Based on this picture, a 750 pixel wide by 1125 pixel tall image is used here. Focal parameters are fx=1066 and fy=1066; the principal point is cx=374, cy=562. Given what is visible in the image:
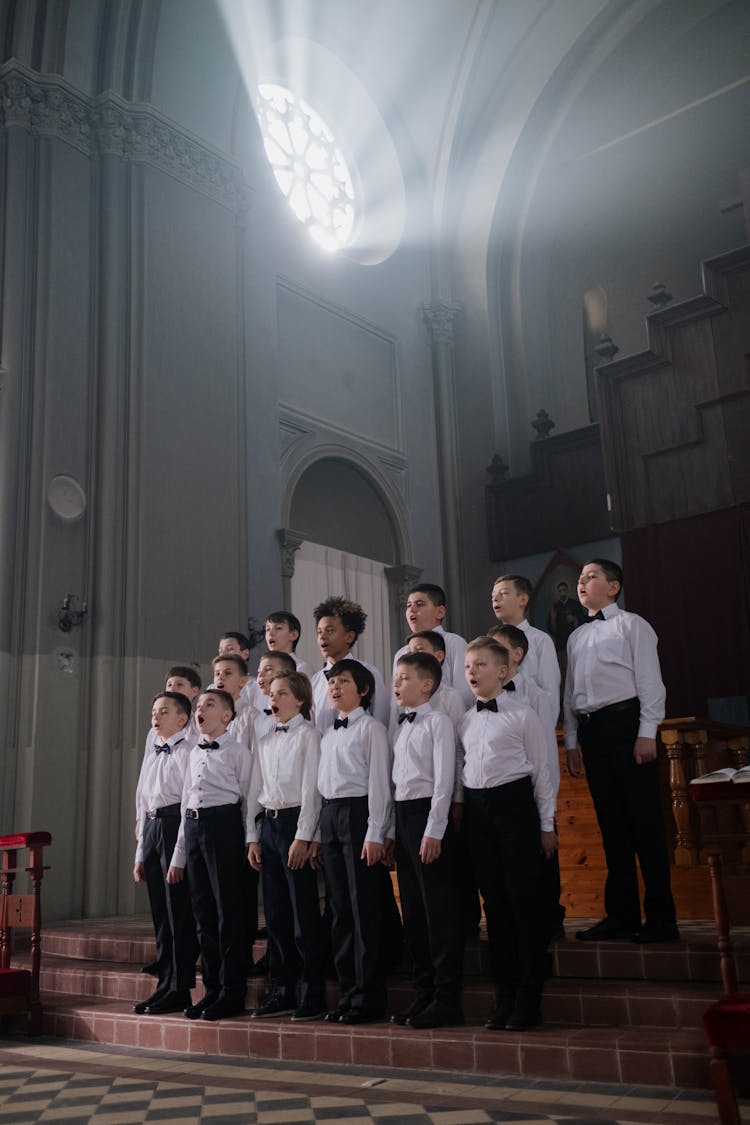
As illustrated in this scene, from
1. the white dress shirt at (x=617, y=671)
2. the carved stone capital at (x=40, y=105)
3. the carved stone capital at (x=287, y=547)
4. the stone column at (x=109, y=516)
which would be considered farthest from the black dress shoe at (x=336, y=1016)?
the carved stone capital at (x=40, y=105)

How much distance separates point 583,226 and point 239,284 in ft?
18.6

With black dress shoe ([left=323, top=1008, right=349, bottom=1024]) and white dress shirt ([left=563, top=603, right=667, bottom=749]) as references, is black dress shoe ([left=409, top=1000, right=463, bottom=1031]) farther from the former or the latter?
white dress shirt ([left=563, top=603, right=667, bottom=749])

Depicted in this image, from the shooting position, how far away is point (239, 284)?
9727 millimetres

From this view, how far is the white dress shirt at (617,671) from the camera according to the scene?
168 inches

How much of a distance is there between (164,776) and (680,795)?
2.51 meters

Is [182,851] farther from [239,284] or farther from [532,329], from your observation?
[532,329]

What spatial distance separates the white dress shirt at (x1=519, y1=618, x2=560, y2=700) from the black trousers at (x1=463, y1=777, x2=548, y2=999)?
61cm

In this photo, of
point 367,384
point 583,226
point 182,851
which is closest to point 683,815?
point 182,851

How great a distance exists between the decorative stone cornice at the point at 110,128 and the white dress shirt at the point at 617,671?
6.38 meters

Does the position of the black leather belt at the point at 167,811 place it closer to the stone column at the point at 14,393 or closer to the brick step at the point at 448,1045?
the brick step at the point at 448,1045

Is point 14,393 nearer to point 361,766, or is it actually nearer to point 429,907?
point 361,766

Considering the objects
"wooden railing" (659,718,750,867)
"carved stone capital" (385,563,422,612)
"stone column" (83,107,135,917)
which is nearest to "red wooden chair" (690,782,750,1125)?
"wooden railing" (659,718,750,867)

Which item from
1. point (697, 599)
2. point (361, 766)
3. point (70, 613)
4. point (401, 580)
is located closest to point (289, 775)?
point (361, 766)

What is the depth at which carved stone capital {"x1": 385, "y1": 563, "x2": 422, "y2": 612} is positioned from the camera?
11445 mm
